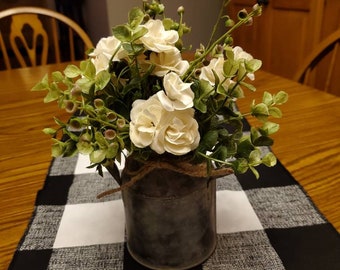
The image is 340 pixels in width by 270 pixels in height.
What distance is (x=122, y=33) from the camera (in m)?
0.35

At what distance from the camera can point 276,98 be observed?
1.32 ft

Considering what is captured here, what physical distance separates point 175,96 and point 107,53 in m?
0.09

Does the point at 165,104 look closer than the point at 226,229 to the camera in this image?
Yes

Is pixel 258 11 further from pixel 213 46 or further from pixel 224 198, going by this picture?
Result: pixel 224 198

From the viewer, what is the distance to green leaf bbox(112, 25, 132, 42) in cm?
35

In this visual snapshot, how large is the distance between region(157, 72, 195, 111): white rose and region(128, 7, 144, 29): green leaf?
0.20 feet

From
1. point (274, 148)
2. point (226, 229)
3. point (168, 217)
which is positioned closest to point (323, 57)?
point (274, 148)

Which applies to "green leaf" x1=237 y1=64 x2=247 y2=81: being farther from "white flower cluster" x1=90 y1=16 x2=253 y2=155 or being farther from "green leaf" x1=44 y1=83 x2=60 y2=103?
"green leaf" x1=44 y1=83 x2=60 y2=103

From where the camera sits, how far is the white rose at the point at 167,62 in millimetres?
371

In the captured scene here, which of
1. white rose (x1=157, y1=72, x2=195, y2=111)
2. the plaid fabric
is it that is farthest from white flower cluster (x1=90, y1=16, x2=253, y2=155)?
the plaid fabric

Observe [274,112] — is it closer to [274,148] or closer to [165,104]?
[165,104]

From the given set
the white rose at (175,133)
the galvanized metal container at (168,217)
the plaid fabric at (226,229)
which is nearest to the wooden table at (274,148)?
the plaid fabric at (226,229)

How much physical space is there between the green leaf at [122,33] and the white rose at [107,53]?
21 millimetres

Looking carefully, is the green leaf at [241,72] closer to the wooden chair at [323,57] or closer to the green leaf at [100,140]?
the green leaf at [100,140]
